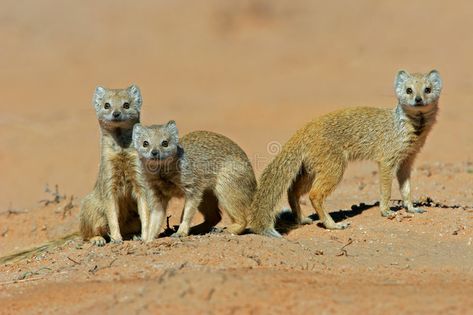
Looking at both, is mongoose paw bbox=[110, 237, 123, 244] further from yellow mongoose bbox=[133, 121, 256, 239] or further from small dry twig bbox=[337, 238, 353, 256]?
small dry twig bbox=[337, 238, 353, 256]

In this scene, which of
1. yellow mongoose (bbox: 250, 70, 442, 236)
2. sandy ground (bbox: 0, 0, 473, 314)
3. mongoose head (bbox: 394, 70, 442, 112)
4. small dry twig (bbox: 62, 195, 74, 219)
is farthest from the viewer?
small dry twig (bbox: 62, 195, 74, 219)

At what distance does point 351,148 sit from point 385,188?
0.60 m

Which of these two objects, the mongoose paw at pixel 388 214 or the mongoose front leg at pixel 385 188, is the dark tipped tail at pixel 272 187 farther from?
the mongoose paw at pixel 388 214

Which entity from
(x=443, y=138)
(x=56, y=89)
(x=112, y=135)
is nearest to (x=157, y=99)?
(x=56, y=89)

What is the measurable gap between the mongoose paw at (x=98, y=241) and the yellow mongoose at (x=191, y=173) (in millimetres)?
578

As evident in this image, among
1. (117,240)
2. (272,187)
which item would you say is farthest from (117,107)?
(272,187)

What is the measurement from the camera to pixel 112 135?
885 centimetres

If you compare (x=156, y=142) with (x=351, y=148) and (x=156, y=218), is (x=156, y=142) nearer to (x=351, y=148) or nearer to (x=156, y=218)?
(x=156, y=218)

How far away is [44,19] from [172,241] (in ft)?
74.9

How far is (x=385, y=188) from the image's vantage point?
9.27m

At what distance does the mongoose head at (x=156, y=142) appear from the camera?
27.0ft

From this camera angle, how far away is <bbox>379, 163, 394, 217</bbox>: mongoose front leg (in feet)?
30.3

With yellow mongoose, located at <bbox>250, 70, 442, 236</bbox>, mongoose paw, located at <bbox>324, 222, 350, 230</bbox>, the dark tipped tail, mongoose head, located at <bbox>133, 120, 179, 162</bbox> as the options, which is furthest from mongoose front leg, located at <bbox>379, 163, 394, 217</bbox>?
mongoose head, located at <bbox>133, 120, 179, 162</bbox>

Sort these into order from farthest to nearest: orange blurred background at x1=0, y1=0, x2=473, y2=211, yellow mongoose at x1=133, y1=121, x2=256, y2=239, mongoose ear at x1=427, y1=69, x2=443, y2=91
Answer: orange blurred background at x1=0, y1=0, x2=473, y2=211 < mongoose ear at x1=427, y1=69, x2=443, y2=91 < yellow mongoose at x1=133, y1=121, x2=256, y2=239
